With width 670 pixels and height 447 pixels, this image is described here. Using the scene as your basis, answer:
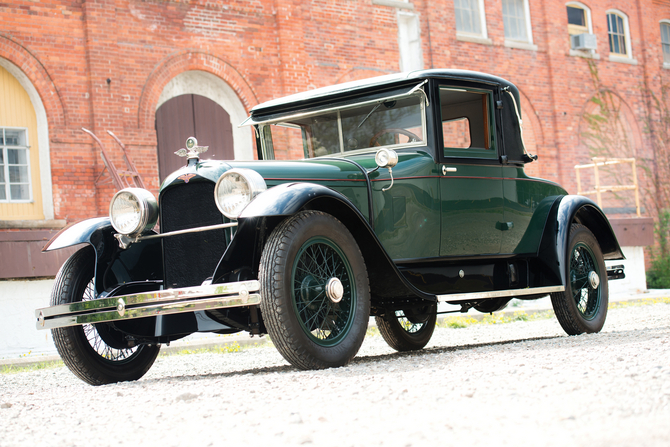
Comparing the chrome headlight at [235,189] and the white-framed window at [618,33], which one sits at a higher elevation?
the white-framed window at [618,33]

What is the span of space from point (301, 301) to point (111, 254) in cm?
153

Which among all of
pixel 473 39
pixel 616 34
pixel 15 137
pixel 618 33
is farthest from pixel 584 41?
pixel 15 137

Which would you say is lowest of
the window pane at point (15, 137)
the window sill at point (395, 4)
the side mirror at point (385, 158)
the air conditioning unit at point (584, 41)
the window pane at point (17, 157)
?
the side mirror at point (385, 158)

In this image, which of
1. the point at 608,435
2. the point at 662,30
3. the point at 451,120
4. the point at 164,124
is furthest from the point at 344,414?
the point at 662,30

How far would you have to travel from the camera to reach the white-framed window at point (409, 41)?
15766mm

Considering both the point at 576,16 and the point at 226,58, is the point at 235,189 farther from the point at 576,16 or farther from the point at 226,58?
the point at 576,16

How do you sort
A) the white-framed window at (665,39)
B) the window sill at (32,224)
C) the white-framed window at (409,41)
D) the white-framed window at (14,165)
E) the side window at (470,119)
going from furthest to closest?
the white-framed window at (665,39), the white-framed window at (409,41), the white-framed window at (14,165), the window sill at (32,224), the side window at (470,119)

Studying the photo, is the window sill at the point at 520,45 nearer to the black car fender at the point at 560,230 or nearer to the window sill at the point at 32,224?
the window sill at the point at 32,224

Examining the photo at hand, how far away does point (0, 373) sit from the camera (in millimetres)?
7090

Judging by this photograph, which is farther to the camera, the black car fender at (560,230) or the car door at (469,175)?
the black car fender at (560,230)

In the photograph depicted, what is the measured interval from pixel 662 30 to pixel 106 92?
1694 cm

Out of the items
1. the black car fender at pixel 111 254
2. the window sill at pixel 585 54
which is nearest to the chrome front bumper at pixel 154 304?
the black car fender at pixel 111 254

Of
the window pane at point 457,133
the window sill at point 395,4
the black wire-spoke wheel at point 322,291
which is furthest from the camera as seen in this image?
the window sill at point 395,4

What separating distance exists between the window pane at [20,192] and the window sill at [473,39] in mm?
9990
